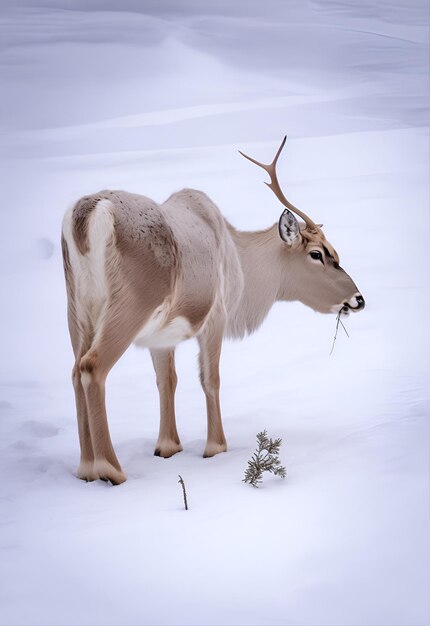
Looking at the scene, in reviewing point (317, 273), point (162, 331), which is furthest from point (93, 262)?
point (317, 273)

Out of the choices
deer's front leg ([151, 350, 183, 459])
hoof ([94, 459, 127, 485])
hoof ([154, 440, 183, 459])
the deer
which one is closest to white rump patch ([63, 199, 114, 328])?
the deer

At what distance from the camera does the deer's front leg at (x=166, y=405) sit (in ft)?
21.7

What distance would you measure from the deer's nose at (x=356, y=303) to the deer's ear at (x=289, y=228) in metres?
0.54

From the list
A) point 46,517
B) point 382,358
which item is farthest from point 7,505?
point 382,358

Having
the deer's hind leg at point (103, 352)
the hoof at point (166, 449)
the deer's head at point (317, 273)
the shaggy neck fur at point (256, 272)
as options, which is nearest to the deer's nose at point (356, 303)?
the deer's head at point (317, 273)

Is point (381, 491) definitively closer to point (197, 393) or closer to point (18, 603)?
point (18, 603)

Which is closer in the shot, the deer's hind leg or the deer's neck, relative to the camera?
the deer's hind leg

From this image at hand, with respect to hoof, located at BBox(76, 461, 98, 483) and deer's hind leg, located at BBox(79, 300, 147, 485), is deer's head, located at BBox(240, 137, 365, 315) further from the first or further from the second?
hoof, located at BBox(76, 461, 98, 483)

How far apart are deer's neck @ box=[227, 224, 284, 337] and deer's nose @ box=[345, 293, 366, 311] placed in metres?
0.49

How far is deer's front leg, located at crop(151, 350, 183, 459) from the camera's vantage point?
6.60m

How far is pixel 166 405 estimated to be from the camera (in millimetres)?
6652

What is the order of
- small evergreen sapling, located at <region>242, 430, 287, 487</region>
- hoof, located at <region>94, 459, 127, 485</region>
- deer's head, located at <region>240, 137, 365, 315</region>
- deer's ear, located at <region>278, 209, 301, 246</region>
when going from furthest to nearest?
deer's head, located at <region>240, 137, 365, 315</region> < deer's ear, located at <region>278, 209, 301, 246</region> < hoof, located at <region>94, 459, 127, 485</region> < small evergreen sapling, located at <region>242, 430, 287, 487</region>

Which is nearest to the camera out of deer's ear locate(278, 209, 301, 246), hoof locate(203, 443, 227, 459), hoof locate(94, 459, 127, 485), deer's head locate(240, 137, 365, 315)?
hoof locate(94, 459, 127, 485)

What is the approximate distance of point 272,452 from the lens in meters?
6.06
